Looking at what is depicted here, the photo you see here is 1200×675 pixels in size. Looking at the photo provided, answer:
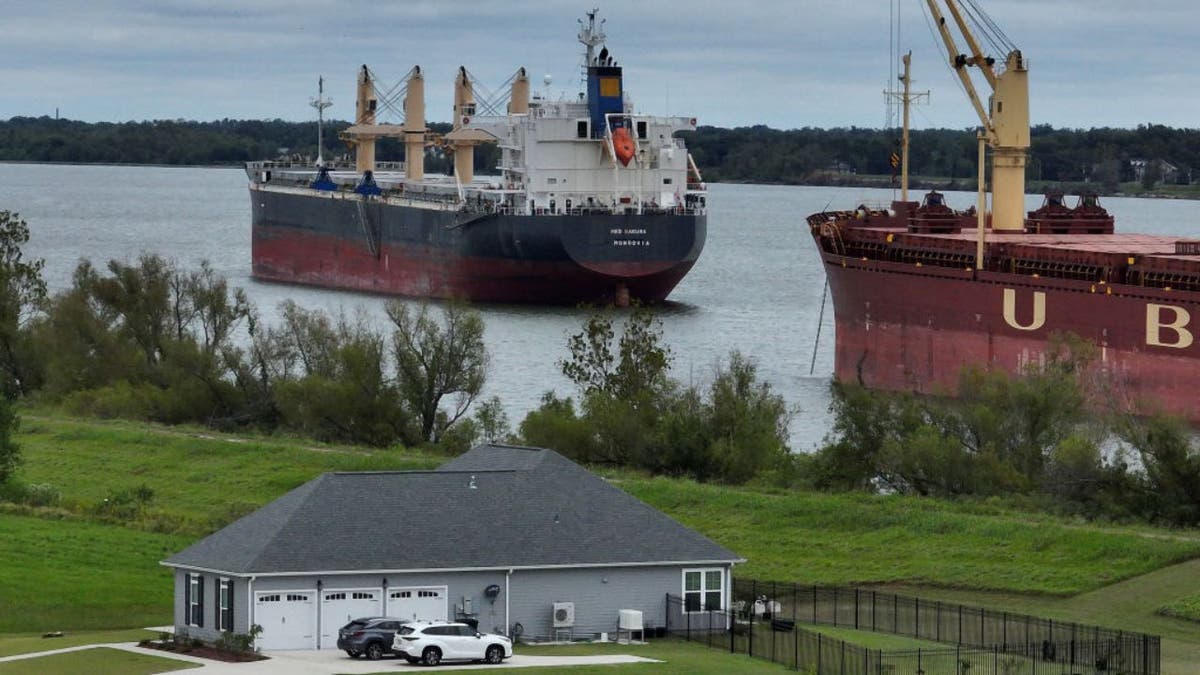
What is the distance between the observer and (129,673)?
2694cm

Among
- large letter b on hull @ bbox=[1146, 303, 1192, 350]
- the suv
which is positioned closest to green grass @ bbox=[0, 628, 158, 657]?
the suv

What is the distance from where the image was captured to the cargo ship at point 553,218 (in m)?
86.1

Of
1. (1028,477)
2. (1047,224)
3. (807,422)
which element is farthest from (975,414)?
(1047,224)

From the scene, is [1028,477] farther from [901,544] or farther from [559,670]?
[559,670]

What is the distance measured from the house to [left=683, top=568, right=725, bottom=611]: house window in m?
0.02

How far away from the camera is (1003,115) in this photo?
70812mm

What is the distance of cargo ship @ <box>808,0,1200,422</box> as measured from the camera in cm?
5666

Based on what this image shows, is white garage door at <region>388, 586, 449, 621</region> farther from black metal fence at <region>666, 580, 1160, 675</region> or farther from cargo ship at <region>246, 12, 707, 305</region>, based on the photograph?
cargo ship at <region>246, 12, 707, 305</region>

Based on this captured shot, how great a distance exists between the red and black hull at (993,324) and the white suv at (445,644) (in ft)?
70.4

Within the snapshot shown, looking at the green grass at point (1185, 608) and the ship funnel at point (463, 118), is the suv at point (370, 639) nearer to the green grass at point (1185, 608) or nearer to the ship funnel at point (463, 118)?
the green grass at point (1185, 608)

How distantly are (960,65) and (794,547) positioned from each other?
3434 cm

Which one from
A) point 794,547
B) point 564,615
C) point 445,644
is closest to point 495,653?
point 445,644

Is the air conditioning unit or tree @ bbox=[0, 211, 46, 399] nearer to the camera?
the air conditioning unit

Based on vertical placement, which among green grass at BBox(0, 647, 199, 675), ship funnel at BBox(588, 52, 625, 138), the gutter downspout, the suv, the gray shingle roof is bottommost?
green grass at BBox(0, 647, 199, 675)
